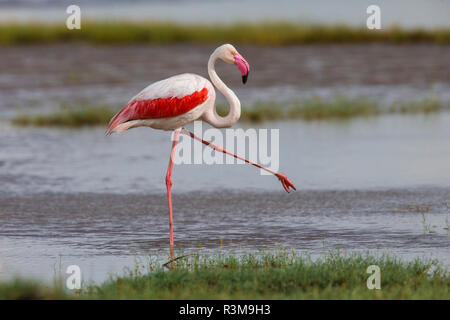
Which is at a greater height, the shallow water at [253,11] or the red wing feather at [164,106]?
the shallow water at [253,11]

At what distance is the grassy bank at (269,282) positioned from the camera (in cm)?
700

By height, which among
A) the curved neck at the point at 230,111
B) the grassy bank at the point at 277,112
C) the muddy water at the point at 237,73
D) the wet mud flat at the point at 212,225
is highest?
the muddy water at the point at 237,73

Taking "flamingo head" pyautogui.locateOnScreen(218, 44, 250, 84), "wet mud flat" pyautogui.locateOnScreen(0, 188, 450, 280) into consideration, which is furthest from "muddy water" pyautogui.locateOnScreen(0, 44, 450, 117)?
"flamingo head" pyautogui.locateOnScreen(218, 44, 250, 84)

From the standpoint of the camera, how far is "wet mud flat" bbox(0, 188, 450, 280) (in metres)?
8.76

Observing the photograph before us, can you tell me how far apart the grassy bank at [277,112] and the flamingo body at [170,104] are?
26.6 feet

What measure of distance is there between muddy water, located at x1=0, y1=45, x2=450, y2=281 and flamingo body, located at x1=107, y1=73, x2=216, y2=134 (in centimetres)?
113

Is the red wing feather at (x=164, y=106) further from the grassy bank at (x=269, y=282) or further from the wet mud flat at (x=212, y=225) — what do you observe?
the grassy bank at (x=269, y=282)

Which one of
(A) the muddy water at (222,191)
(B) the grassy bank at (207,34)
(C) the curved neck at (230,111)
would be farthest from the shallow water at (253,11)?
(C) the curved neck at (230,111)

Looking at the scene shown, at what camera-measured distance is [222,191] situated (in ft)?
39.0

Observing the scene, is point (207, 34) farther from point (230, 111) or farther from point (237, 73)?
point (230, 111)

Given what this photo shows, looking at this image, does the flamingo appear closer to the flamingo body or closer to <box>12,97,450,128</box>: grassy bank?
the flamingo body

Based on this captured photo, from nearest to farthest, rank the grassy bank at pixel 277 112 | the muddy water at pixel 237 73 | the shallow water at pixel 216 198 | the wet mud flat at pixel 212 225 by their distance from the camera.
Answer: the wet mud flat at pixel 212 225
the shallow water at pixel 216 198
the grassy bank at pixel 277 112
the muddy water at pixel 237 73
